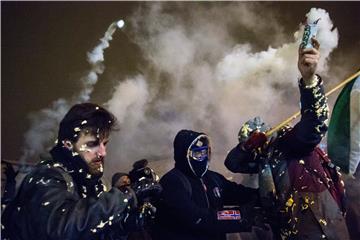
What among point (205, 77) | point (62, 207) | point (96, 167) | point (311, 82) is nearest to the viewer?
point (62, 207)

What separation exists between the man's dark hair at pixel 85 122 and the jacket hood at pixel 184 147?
0.85 feet

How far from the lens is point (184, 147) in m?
1.78

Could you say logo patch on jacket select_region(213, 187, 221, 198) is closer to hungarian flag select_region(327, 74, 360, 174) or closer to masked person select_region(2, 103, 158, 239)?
masked person select_region(2, 103, 158, 239)

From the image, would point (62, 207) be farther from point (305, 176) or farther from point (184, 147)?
point (305, 176)

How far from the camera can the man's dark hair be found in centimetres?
164

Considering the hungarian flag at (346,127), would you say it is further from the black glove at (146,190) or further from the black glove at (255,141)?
the black glove at (146,190)

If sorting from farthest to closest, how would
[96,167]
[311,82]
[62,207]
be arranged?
1. [311,82]
2. [96,167]
3. [62,207]

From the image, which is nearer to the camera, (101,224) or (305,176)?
(101,224)

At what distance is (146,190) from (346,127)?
852 millimetres

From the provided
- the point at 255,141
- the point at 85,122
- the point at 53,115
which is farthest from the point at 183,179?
the point at 53,115

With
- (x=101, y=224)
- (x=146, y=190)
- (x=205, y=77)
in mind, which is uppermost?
(x=205, y=77)

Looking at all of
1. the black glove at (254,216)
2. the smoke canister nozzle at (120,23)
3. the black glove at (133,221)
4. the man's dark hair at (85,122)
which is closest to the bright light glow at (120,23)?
the smoke canister nozzle at (120,23)

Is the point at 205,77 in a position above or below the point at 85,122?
above

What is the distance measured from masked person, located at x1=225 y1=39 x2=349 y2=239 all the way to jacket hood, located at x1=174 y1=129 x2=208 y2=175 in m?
0.16
